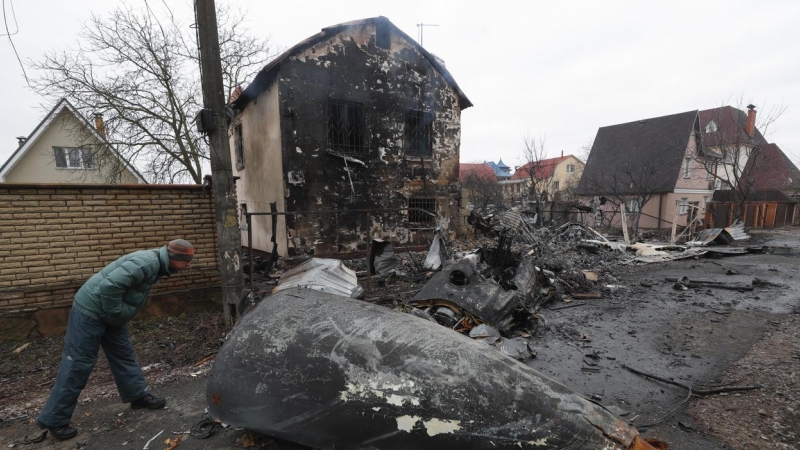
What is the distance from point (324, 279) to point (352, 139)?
20.4ft

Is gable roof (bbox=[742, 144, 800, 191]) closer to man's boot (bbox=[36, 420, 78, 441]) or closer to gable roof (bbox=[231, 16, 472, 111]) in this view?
gable roof (bbox=[231, 16, 472, 111])

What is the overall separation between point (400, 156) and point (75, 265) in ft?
26.7

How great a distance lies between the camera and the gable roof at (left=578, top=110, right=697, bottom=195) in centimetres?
1959

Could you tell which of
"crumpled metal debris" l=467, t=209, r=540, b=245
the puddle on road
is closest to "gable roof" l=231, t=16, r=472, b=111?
"crumpled metal debris" l=467, t=209, r=540, b=245

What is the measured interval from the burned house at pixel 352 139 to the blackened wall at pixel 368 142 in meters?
0.03

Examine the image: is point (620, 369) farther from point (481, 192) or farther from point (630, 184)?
point (481, 192)

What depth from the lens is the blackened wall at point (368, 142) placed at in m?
9.16

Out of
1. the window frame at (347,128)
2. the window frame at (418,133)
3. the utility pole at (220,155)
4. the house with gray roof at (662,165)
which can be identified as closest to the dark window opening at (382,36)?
the window frame at (347,128)

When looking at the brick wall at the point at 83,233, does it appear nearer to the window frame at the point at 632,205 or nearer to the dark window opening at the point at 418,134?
the dark window opening at the point at 418,134

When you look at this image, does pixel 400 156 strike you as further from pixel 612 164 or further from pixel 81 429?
pixel 612 164

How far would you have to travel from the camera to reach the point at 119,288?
107 inches

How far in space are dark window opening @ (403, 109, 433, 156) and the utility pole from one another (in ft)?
22.8

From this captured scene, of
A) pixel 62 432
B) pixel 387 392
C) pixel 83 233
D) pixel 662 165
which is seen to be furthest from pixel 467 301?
pixel 662 165

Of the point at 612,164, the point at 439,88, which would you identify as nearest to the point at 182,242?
the point at 439,88
